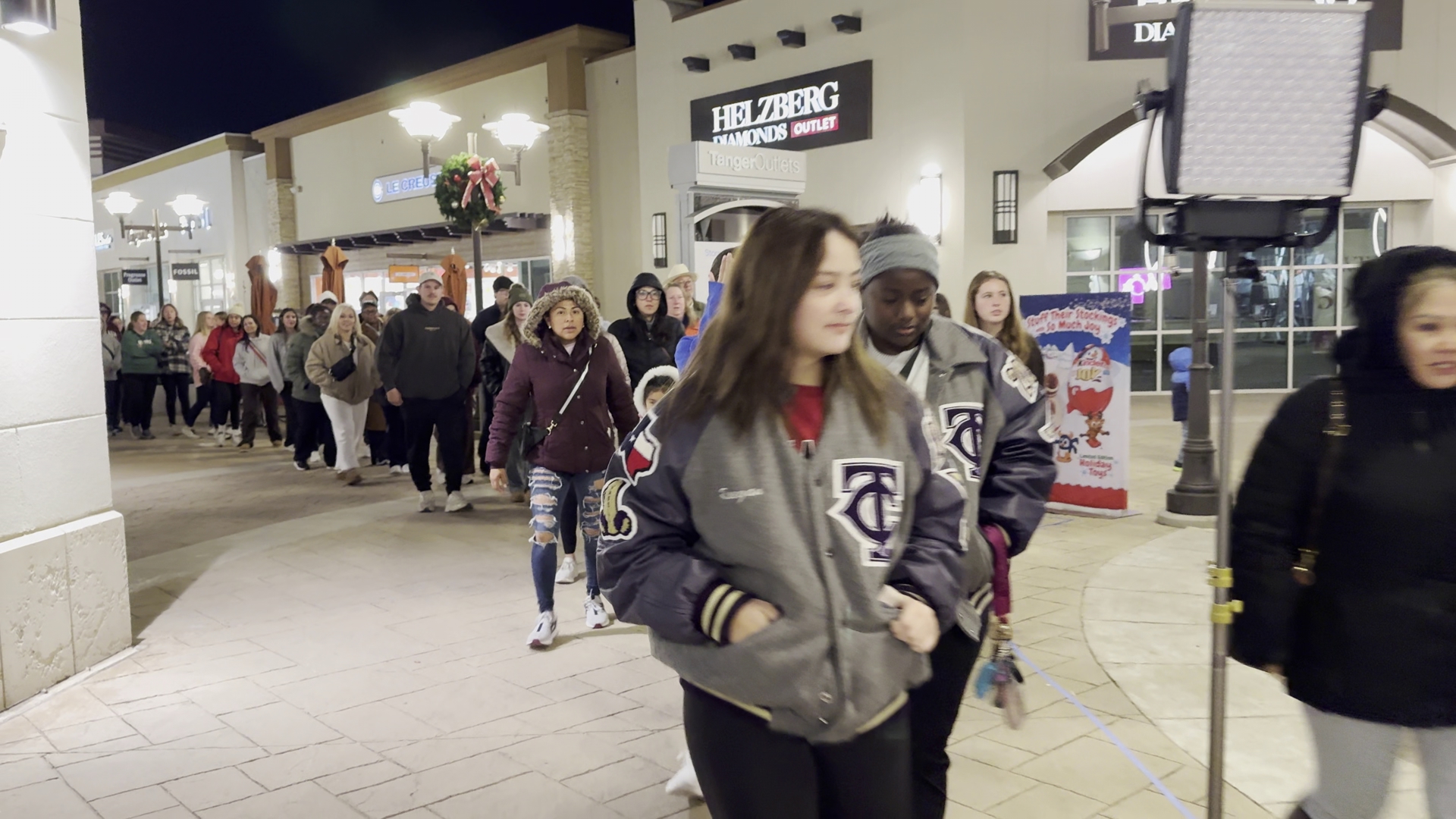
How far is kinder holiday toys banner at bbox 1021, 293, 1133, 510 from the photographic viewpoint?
8227 millimetres

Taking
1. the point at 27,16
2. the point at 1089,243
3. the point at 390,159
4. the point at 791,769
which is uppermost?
the point at 390,159

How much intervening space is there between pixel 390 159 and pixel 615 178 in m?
7.39

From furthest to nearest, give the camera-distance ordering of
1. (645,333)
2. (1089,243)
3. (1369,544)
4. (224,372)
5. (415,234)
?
1. (415,234)
2. (1089,243)
3. (224,372)
4. (645,333)
5. (1369,544)

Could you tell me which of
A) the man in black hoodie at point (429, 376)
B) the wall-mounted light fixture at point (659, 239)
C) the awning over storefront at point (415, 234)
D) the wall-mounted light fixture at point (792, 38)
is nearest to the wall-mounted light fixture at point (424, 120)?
the man in black hoodie at point (429, 376)

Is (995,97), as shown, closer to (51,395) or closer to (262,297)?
(262,297)

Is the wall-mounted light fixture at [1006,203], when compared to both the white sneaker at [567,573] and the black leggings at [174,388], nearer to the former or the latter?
the white sneaker at [567,573]

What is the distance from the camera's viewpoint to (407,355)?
8.89 metres

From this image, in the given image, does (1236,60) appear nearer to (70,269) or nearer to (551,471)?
(551,471)

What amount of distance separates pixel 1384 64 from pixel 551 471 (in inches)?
519

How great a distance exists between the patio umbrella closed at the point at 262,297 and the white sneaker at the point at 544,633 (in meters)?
12.1

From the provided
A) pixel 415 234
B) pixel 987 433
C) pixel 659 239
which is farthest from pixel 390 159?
pixel 987 433

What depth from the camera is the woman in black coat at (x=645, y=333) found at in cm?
719

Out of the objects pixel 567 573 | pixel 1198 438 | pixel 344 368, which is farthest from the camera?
pixel 344 368

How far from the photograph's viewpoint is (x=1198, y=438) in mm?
8367
